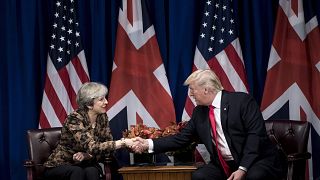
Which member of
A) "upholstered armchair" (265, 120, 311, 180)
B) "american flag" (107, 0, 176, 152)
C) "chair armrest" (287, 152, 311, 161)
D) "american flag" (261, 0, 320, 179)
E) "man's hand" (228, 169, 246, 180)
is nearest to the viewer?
"man's hand" (228, 169, 246, 180)

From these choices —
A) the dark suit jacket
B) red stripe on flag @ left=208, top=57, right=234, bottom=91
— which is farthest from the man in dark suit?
red stripe on flag @ left=208, top=57, right=234, bottom=91

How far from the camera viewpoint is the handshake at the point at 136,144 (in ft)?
16.2

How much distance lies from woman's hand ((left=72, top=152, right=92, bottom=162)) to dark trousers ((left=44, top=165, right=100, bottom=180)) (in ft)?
0.29

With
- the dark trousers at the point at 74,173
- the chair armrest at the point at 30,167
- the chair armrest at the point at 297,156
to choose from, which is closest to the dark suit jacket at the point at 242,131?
the chair armrest at the point at 297,156

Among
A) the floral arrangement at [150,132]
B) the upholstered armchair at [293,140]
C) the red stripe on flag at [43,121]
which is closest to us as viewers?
the upholstered armchair at [293,140]

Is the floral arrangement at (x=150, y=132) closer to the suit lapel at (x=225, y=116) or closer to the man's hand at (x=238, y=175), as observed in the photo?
the suit lapel at (x=225, y=116)

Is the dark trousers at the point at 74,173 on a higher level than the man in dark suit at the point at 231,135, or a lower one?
lower

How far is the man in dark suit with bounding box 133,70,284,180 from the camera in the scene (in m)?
4.41

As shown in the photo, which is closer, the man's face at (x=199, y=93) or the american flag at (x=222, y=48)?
the man's face at (x=199, y=93)

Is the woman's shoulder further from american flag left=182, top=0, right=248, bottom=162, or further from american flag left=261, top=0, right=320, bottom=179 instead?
american flag left=261, top=0, right=320, bottom=179

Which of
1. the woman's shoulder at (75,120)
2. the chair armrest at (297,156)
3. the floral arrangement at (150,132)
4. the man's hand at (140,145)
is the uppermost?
the woman's shoulder at (75,120)

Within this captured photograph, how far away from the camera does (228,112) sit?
14.9 ft

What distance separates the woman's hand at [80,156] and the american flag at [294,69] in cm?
208

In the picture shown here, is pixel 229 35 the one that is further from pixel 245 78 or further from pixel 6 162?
pixel 6 162
